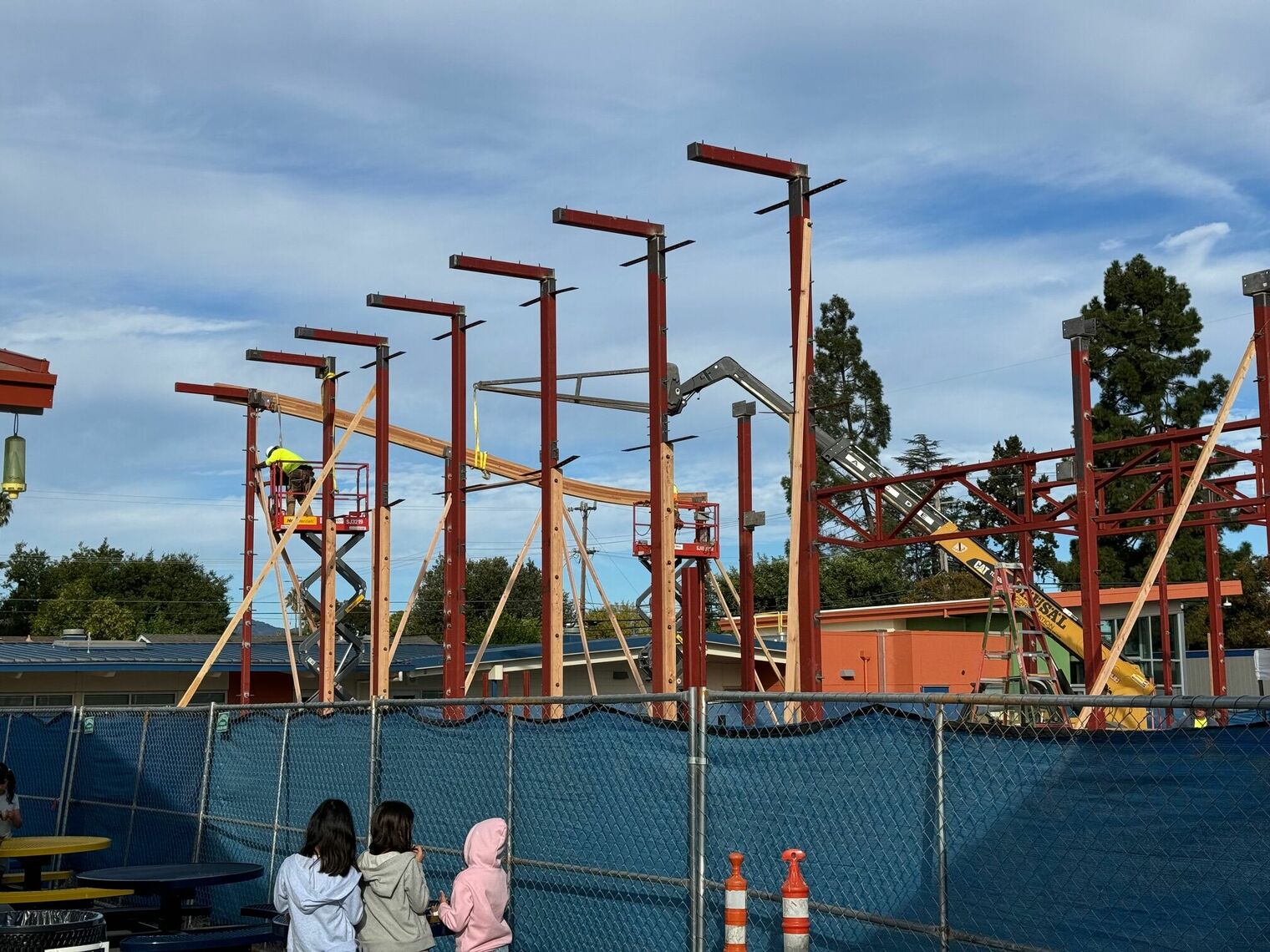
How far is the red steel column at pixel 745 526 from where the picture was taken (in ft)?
72.5

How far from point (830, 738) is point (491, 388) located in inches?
782

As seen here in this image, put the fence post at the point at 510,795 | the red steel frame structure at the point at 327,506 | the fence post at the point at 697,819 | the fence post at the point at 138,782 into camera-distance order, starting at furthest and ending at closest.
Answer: the red steel frame structure at the point at 327,506 → the fence post at the point at 138,782 → the fence post at the point at 510,795 → the fence post at the point at 697,819

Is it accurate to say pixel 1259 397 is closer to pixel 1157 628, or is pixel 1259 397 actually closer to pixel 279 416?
pixel 279 416

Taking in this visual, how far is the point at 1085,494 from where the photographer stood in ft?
49.6

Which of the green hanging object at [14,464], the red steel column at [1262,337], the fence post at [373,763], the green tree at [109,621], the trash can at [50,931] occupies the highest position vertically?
the red steel column at [1262,337]

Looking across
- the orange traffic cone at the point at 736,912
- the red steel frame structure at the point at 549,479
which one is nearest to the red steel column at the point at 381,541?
the red steel frame structure at the point at 549,479

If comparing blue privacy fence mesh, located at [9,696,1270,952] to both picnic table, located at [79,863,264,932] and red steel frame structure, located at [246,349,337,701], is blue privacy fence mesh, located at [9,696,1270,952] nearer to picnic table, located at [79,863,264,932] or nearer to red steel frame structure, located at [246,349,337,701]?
picnic table, located at [79,863,264,932]

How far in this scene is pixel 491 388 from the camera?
1040 inches

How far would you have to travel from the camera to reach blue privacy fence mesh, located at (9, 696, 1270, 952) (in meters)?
5.45

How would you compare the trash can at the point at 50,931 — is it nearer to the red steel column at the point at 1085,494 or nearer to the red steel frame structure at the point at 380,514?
the red steel column at the point at 1085,494

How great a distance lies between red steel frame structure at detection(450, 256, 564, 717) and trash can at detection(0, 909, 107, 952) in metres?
12.1

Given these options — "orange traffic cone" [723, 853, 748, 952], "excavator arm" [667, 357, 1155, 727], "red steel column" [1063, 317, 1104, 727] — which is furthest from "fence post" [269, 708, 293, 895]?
"excavator arm" [667, 357, 1155, 727]

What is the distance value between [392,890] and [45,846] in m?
5.75

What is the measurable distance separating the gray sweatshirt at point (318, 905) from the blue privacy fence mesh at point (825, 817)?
59.6 inches
